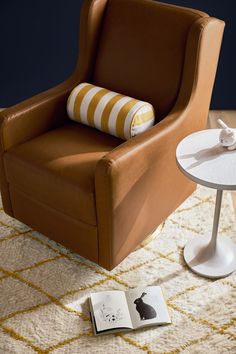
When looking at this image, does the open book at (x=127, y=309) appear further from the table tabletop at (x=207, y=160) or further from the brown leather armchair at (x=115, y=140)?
the table tabletop at (x=207, y=160)

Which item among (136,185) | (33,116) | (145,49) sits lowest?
(136,185)

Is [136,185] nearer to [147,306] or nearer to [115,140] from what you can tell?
[115,140]

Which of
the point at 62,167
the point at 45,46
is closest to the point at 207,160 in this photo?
the point at 62,167

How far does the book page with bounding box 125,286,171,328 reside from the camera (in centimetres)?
231

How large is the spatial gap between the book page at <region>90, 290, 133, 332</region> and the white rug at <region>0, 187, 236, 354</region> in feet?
0.16

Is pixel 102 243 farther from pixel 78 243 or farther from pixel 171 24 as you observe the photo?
pixel 171 24

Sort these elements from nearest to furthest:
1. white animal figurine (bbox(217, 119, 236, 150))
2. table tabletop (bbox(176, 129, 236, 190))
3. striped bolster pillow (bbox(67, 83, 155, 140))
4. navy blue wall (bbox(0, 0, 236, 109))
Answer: table tabletop (bbox(176, 129, 236, 190))
white animal figurine (bbox(217, 119, 236, 150))
striped bolster pillow (bbox(67, 83, 155, 140))
navy blue wall (bbox(0, 0, 236, 109))

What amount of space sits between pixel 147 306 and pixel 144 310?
0.03 m

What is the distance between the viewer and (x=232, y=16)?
3.50 meters

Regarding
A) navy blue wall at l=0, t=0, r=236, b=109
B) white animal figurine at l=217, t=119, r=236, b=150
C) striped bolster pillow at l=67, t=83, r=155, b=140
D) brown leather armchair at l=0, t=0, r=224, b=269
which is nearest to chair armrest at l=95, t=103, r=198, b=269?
brown leather armchair at l=0, t=0, r=224, b=269

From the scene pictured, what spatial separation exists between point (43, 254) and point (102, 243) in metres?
0.42

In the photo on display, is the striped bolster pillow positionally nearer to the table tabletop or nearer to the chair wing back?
the chair wing back

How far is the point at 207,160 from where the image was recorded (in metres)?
2.35

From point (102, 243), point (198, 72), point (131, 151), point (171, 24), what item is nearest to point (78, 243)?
point (102, 243)
